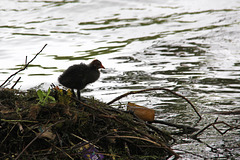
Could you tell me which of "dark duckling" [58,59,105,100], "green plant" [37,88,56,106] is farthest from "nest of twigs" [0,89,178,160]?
"dark duckling" [58,59,105,100]

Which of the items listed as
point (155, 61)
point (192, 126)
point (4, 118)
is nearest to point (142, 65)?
point (155, 61)

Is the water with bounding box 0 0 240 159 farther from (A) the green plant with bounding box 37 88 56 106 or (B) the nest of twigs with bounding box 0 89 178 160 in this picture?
(A) the green plant with bounding box 37 88 56 106

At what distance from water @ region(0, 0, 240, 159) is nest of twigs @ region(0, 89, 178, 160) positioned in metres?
0.87

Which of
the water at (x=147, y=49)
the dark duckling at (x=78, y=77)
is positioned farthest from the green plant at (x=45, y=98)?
the water at (x=147, y=49)

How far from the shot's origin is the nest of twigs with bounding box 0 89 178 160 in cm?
479

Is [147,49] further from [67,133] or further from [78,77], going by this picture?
[67,133]

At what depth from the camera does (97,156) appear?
4969 mm

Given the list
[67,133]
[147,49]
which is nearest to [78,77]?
[67,133]

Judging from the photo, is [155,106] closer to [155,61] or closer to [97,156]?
[97,156]

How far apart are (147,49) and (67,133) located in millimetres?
10193

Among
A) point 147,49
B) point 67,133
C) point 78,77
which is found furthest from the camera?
point 147,49

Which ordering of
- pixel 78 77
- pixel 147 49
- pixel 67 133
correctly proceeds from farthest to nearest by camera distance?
pixel 147 49 < pixel 78 77 < pixel 67 133

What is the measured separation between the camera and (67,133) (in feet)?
16.4

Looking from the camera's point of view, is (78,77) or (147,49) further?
(147,49)
